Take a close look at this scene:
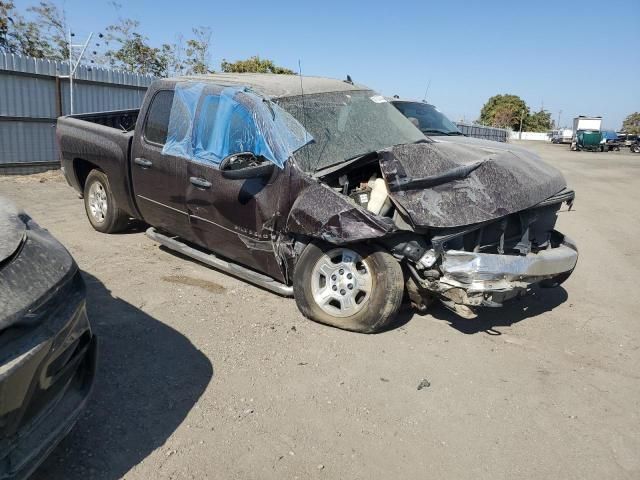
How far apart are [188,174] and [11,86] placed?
8.11m

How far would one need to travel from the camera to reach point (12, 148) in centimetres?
1092

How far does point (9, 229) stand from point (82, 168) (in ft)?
14.6

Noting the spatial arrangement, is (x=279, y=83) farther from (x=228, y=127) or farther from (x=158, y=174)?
(x=158, y=174)

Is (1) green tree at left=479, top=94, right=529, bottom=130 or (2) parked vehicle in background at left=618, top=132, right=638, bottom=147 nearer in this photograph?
(2) parked vehicle in background at left=618, top=132, right=638, bottom=147

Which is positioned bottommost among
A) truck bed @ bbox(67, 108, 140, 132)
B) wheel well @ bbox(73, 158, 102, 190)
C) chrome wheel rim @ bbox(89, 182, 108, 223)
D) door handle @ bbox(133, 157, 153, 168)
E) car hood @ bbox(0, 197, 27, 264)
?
chrome wheel rim @ bbox(89, 182, 108, 223)

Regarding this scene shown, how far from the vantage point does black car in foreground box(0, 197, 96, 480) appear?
2074mm

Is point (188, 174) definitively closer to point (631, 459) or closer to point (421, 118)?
point (631, 459)

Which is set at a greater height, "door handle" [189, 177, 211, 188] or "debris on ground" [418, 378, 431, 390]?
"door handle" [189, 177, 211, 188]

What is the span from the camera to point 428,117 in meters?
9.90

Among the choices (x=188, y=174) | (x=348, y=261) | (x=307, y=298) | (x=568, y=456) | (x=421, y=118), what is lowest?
(x=568, y=456)

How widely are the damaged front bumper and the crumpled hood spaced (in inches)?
11.3

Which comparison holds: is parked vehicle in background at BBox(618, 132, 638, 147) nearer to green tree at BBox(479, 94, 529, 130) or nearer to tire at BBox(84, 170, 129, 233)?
green tree at BBox(479, 94, 529, 130)

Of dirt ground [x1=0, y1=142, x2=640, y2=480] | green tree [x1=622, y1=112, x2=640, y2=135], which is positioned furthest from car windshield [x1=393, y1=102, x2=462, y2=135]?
green tree [x1=622, y1=112, x2=640, y2=135]

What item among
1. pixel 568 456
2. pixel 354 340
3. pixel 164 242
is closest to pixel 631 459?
pixel 568 456
